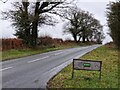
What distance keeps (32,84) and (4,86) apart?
1.24 m

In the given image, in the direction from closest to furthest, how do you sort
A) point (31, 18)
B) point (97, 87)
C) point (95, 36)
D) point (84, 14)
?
point (97, 87) < point (31, 18) < point (84, 14) < point (95, 36)

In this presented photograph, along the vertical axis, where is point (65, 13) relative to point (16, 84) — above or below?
above

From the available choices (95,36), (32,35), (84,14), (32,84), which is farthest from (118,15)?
(95,36)

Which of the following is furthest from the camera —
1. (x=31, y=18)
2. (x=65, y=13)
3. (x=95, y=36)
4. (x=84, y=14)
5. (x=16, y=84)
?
(x=95, y=36)

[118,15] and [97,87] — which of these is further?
[118,15]

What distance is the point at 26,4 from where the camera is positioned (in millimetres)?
45781

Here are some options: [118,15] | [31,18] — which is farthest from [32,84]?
[31,18]

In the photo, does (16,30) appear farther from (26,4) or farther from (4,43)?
(4,43)

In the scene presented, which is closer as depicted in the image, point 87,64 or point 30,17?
point 87,64

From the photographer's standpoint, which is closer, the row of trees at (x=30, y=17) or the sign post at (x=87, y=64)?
the sign post at (x=87, y=64)

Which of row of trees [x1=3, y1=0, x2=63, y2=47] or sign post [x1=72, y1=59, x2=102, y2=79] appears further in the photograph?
row of trees [x1=3, y1=0, x2=63, y2=47]

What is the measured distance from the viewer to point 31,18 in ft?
144

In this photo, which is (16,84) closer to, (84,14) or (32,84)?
(32,84)

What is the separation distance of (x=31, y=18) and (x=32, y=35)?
4185 millimetres
